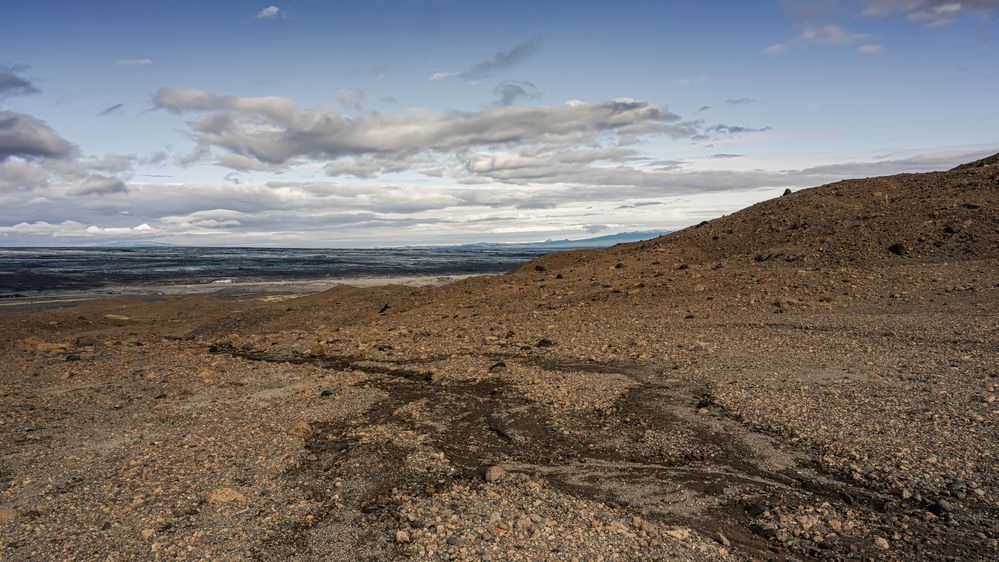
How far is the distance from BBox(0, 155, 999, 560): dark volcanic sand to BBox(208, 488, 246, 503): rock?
0.12 ft

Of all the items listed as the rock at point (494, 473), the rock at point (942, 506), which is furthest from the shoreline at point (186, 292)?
the rock at point (942, 506)

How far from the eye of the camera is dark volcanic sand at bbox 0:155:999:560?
5531 mm

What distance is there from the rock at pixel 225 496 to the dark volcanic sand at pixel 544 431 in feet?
0.12

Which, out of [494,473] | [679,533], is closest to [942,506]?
[679,533]

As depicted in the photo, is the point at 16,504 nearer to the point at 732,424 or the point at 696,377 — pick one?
the point at 732,424

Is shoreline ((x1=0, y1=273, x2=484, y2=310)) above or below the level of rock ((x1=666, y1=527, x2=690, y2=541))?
above

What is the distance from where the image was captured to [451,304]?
2070 centimetres

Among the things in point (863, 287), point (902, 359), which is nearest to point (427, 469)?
point (902, 359)

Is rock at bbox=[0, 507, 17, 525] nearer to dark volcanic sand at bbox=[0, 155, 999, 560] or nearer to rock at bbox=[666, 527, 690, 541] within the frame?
dark volcanic sand at bbox=[0, 155, 999, 560]

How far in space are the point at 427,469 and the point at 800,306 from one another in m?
12.5

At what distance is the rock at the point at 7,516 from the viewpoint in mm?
5756

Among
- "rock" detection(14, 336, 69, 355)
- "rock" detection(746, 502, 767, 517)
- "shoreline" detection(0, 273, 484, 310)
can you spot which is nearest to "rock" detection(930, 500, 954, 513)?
"rock" detection(746, 502, 767, 517)

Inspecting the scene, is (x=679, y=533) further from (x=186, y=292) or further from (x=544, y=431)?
(x=186, y=292)

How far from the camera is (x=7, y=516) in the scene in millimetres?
5824
